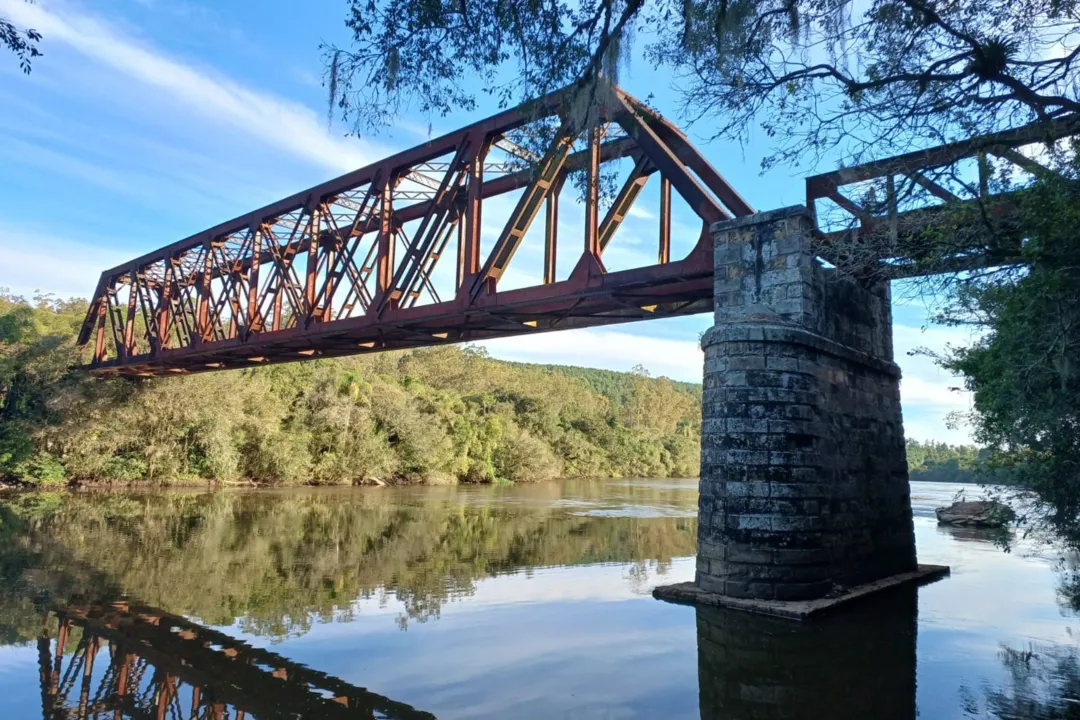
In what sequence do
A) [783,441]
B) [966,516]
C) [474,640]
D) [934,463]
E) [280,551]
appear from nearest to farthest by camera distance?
[474,640], [783,441], [280,551], [966,516], [934,463]

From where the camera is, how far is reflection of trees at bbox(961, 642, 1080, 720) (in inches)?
220

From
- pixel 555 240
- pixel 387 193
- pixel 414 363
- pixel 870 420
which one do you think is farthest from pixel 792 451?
pixel 414 363

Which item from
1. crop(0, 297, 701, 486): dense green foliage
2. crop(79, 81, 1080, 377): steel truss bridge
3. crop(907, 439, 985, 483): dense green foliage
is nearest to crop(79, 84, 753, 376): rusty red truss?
crop(79, 81, 1080, 377): steel truss bridge

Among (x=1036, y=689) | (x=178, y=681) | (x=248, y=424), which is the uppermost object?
(x=248, y=424)

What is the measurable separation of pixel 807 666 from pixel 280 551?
10.6 metres

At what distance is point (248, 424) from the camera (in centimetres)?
3597

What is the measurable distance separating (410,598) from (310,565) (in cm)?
338

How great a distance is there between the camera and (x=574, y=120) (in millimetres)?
7383

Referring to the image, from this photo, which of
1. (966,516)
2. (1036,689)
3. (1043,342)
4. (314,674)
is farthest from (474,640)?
(966,516)

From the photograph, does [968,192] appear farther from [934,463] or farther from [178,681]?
[934,463]

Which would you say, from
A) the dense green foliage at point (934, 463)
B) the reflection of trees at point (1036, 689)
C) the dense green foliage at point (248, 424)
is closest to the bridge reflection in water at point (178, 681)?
the reflection of trees at point (1036, 689)

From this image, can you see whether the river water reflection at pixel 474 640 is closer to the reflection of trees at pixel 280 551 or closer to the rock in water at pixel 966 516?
the reflection of trees at pixel 280 551

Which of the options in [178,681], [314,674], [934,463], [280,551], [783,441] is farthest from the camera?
[934,463]

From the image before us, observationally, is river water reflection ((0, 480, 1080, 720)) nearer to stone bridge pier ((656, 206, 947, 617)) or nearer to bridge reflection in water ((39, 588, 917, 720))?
bridge reflection in water ((39, 588, 917, 720))
